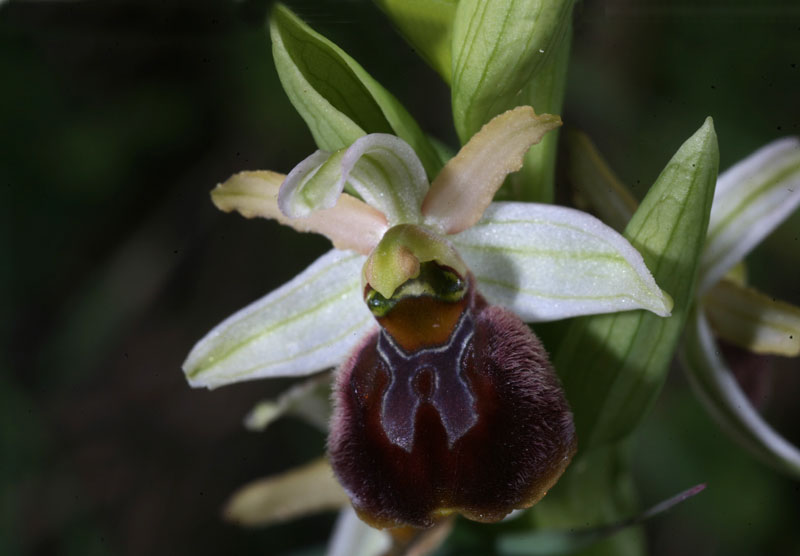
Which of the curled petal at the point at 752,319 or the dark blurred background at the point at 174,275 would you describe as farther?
the dark blurred background at the point at 174,275

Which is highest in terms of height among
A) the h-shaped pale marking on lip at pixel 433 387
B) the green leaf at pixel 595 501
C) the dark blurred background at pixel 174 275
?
the h-shaped pale marking on lip at pixel 433 387

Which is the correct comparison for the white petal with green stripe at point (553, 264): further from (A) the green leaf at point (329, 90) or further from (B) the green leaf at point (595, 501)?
(B) the green leaf at point (595, 501)

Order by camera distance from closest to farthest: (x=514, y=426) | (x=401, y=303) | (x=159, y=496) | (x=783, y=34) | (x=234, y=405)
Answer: (x=514, y=426), (x=401, y=303), (x=783, y=34), (x=159, y=496), (x=234, y=405)

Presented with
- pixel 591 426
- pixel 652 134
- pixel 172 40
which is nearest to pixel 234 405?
pixel 652 134

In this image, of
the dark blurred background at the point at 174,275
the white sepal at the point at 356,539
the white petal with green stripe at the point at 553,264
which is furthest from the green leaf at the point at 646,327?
the dark blurred background at the point at 174,275

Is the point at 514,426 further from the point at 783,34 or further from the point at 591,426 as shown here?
the point at 783,34

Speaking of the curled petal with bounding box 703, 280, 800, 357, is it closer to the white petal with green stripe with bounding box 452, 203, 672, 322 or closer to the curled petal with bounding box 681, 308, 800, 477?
the curled petal with bounding box 681, 308, 800, 477
